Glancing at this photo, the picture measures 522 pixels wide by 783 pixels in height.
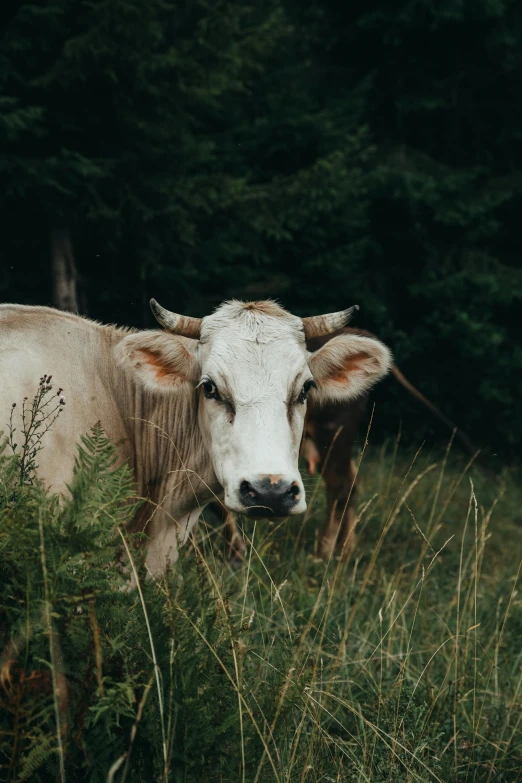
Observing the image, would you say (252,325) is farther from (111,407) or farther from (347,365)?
(111,407)

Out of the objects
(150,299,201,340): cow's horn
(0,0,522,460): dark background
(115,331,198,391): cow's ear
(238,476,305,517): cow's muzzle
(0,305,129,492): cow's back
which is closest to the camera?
(238,476,305,517): cow's muzzle

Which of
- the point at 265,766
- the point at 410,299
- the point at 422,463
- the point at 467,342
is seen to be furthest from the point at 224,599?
the point at 410,299

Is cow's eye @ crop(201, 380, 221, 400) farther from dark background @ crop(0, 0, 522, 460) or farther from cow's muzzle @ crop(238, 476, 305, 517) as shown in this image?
dark background @ crop(0, 0, 522, 460)

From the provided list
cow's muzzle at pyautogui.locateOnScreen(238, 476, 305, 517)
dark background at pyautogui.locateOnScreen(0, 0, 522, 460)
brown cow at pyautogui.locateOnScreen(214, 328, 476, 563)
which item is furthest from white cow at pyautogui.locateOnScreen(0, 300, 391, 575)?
dark background at pyautogui.locateOnScreen(0, 0, 522, 460)

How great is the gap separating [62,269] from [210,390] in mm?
4062

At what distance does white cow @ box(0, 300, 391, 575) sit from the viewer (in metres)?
3.25

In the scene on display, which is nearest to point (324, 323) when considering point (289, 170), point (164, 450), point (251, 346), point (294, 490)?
point (251, 346)

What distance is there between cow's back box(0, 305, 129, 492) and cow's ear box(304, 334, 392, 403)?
103cm

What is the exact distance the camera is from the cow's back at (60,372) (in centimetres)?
340

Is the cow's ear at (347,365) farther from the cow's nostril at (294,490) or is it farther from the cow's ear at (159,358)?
the cow's nostril at (294,490)

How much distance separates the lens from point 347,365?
4070 millimetres

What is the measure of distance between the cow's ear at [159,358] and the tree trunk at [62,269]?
360 centimetres

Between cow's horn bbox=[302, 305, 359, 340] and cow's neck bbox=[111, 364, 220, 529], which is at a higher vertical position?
cow's horn bbox=[302, 305, 359, 340]

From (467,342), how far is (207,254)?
4.68 metres
